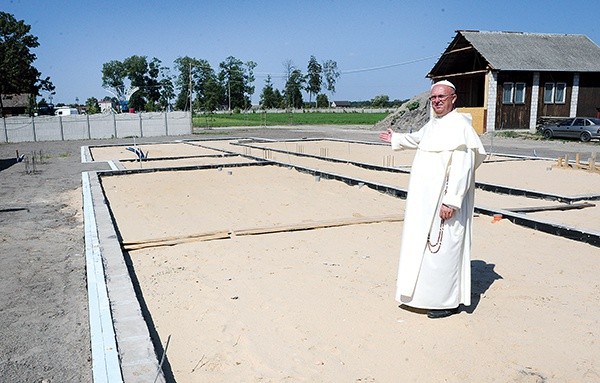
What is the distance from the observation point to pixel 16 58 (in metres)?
53.6

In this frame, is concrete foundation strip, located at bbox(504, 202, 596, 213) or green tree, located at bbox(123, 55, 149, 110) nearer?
concrete foundation strip, located at bbox(504, 202, 596, 213)

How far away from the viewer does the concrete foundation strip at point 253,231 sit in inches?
236

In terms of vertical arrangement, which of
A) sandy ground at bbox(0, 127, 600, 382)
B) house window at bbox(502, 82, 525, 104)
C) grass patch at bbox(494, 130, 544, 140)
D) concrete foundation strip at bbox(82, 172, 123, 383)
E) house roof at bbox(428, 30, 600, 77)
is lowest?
sandy ground at bbox(0, 127, 600, 382)

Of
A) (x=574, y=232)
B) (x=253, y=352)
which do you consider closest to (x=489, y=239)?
(x=574, y=232)

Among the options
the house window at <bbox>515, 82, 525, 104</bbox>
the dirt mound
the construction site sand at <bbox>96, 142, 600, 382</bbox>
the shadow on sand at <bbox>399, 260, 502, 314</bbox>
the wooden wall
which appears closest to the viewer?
the construction site sand at <bbox>96, 142, 600, 382</bbox>

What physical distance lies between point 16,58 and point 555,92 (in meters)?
51.7

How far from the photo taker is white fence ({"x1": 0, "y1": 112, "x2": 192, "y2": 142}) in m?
31.6

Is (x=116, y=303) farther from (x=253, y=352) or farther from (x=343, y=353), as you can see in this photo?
(x=343, y=353)

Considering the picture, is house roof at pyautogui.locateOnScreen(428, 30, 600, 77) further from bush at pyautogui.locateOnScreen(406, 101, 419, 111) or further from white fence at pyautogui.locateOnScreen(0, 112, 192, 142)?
white fence at pyautogui.locateOnScreen(0, 112, 192, 142)

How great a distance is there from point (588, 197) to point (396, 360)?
22.9 ft

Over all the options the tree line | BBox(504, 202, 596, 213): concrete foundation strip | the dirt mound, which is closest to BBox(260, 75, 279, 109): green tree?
the tree line

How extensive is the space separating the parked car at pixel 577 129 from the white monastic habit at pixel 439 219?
2336cm

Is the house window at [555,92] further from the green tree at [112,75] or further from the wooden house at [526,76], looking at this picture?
the green tree at [112,75]

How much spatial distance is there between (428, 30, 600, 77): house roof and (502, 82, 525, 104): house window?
3.48 ft
